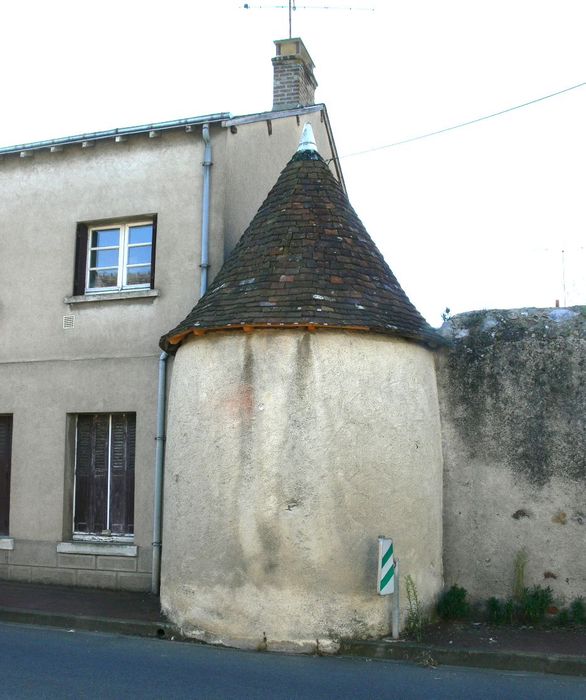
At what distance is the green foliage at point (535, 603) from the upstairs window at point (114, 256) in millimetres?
6887

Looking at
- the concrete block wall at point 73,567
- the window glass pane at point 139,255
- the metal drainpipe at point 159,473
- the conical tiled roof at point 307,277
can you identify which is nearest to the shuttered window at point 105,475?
the concrete block wall at point 73,567

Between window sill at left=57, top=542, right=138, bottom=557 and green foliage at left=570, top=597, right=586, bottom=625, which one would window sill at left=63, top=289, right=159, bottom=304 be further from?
green foliage at left=570, top=597, right=586, bottom=625

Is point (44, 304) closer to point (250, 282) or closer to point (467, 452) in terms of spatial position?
point (250, 282)

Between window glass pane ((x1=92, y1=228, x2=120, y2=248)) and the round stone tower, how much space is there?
3.66 metres

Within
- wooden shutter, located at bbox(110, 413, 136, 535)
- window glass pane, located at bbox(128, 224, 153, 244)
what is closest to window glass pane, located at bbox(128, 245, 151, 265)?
window glass pane, located at bbox(128, 224, 153, 244)

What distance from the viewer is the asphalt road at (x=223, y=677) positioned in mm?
6926

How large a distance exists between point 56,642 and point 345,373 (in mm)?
4285

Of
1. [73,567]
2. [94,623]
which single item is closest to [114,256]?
[73,567]

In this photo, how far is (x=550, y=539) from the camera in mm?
9703

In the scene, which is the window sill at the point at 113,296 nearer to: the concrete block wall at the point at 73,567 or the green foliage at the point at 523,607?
the concrete block wall at the point at 73,567

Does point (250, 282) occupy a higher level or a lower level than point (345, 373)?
higher

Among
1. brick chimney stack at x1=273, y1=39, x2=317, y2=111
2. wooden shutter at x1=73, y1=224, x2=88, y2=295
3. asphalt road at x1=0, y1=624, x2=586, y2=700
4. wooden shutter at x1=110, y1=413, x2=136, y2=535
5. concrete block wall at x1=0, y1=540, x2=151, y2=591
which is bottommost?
asphalt road at x1=0, y1=624, x2=586, y2=700

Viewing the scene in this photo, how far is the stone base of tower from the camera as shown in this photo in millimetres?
8633

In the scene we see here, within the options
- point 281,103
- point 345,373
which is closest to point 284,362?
point 345,373
